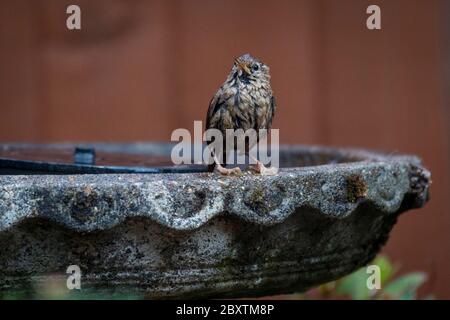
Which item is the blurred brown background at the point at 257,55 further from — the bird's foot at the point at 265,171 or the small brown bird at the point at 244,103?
the bird's foot at the point at 265,171

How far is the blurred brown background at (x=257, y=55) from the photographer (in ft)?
15.0

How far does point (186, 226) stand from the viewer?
78.0 inches

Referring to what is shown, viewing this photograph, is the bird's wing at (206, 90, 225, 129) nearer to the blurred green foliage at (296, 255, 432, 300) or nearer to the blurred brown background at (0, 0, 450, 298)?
the blurred green foliage at (296, 255, 432, 300)

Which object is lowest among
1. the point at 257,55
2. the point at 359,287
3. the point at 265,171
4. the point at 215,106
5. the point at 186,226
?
the point at 359,287

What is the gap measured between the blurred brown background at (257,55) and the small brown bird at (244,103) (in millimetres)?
2098

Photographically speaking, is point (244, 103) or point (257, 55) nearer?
point (244, 103)

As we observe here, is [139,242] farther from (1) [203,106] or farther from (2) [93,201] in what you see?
(1) [203,106]

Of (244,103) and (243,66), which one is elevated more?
(243,66)

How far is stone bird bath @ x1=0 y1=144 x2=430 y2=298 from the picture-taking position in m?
1.93

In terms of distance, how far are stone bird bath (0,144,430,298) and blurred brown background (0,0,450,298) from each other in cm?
237

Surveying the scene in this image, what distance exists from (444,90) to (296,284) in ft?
8.83

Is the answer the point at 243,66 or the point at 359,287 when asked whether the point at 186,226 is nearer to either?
the point at 243,66

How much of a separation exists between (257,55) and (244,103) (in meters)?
2.19

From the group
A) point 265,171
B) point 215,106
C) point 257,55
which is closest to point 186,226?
point 265,171
